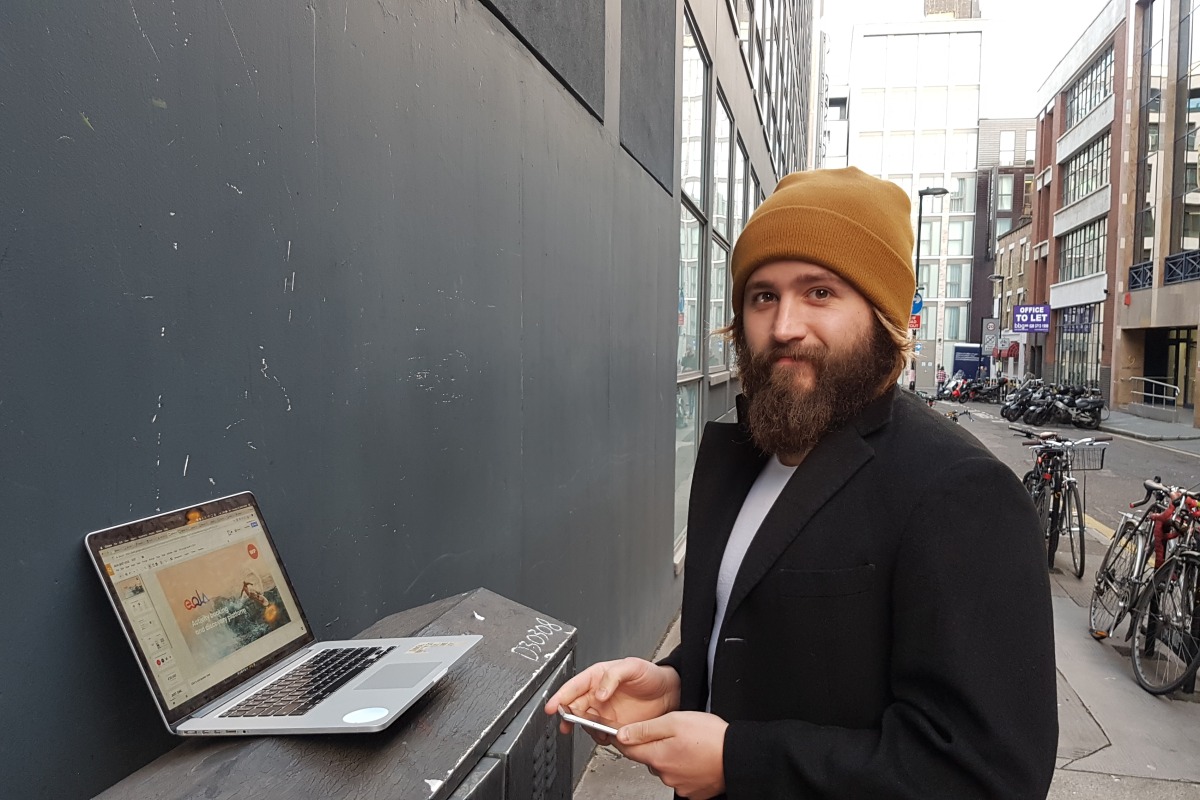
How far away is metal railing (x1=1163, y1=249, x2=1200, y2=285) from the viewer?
24.8m

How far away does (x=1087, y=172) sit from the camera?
115ft

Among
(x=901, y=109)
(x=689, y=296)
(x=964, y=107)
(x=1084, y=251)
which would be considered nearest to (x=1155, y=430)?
(x=1084, y=251)

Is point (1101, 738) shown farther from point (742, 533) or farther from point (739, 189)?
point (739, 189)

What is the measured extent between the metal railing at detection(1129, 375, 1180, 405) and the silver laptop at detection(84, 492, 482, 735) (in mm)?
30490

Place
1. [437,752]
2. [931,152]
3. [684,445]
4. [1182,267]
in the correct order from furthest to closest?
[931,152]
[1182,267]
[684,445]
[437,752]

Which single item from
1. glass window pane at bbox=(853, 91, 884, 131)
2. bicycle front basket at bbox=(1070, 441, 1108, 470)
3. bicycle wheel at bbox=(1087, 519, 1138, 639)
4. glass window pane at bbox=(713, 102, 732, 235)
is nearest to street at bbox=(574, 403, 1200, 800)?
bicycle wheel at bbox=(1087, 519, 1138, 639)

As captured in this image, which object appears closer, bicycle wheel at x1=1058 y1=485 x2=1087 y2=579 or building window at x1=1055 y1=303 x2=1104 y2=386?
bicycle wheel at x1=1058 y1=485 x2=1087 y2=579

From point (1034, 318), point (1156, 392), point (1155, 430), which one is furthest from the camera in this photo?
point (1034, 318)

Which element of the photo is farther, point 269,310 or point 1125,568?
point 1125,568

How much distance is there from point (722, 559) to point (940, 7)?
9254cm

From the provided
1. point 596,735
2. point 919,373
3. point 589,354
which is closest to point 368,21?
point 596,735

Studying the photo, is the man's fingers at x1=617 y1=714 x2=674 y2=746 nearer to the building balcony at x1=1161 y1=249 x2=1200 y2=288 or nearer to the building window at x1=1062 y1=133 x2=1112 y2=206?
the building balcony at x1=1161 y1=249 x2=1200 y2=288

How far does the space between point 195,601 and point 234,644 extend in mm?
114

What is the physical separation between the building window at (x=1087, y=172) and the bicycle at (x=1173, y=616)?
33195 mm
